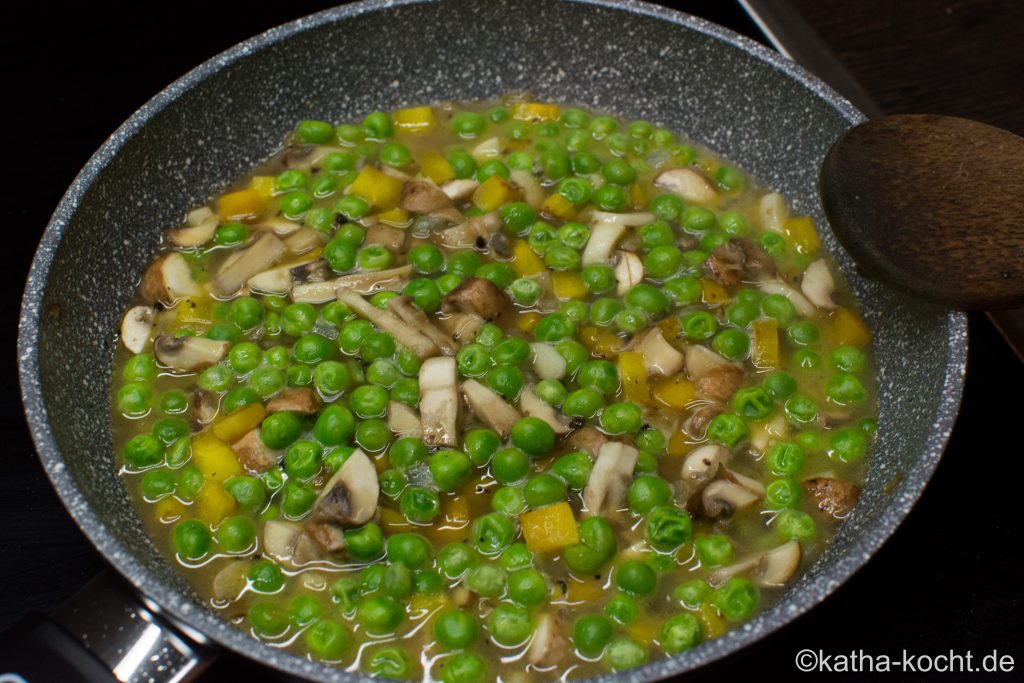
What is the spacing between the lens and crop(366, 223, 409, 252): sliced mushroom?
3010mm

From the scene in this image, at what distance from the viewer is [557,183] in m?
3.22

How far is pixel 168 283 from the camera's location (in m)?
2.90

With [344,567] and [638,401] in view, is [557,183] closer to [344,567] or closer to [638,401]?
[638,401]

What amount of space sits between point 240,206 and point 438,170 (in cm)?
63

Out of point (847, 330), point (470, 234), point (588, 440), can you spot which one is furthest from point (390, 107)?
point (847, 330)

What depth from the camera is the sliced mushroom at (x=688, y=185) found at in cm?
319

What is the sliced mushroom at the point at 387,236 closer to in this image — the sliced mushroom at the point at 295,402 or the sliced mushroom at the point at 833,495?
the sliced mushroom at the point at 295,402

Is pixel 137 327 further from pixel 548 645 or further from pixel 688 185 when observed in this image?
pixel 688 185

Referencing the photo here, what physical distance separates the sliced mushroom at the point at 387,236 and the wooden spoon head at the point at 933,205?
1217 millimetres

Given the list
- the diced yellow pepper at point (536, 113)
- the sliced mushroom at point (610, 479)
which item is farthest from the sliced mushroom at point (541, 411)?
the diced yellow pepper at point (536, 113)

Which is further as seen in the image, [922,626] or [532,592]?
[922,626]

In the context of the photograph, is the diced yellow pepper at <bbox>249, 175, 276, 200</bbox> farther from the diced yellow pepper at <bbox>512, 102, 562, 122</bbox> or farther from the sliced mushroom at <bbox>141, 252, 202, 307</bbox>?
the diced yellow pepper at <bbox>512, 102, 562, 122</bbox>

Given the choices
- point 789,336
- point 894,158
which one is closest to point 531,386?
point 789,336

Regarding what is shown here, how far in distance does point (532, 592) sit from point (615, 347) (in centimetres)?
78
